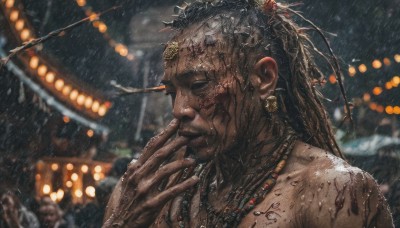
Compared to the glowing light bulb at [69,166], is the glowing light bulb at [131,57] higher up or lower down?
lower down

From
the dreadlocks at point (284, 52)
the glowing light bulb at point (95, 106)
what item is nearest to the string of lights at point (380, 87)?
the glowing light bulb at point (95, 106)

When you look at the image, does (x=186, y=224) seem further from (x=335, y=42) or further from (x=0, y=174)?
(x=335, y=42)

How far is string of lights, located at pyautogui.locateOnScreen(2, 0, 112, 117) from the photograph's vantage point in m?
13.2

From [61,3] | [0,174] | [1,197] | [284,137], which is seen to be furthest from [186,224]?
[61,3]

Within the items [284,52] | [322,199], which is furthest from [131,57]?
[322,199]

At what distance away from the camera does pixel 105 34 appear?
22.9 meters

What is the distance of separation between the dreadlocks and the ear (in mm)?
78

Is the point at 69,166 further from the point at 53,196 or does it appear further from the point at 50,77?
the point at 50,77

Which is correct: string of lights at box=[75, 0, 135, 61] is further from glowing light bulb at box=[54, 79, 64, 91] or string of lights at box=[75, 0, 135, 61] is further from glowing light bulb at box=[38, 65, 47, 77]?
glowing light bulb at box=[38, 65, 47, 77]

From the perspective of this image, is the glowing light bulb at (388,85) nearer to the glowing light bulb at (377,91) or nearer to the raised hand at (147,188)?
the glowing light bulb at (377,91)

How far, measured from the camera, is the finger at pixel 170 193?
269 cm

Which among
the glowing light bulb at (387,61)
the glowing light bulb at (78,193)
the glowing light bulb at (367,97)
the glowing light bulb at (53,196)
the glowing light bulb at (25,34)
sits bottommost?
the glowing light bulb at (78,193)

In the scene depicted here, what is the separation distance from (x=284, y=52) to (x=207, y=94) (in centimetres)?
64

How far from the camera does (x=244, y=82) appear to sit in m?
3.08
